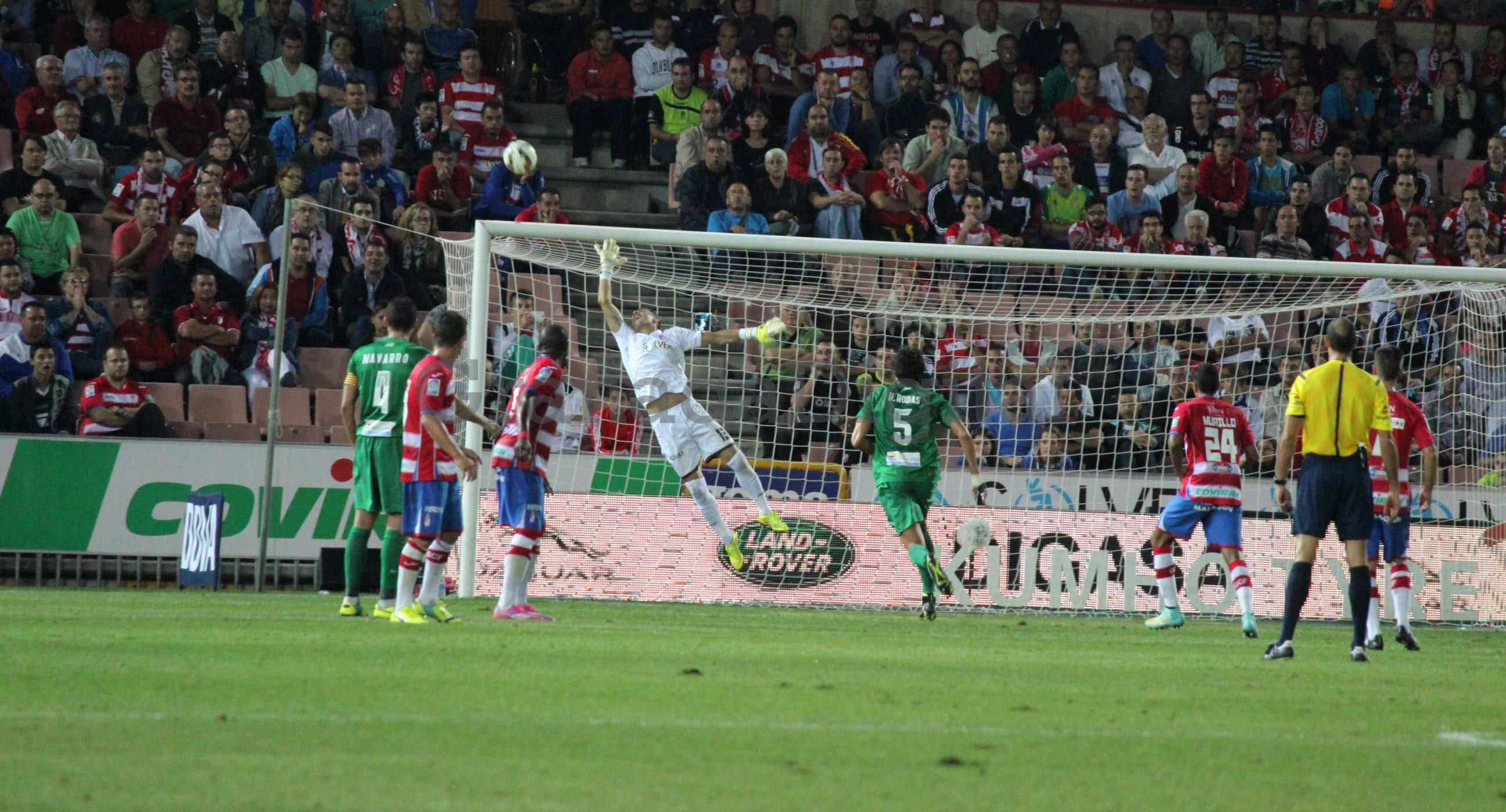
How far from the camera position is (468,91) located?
61.4 feet

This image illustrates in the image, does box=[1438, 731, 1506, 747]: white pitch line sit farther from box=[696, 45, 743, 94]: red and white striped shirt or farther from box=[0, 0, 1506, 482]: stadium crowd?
box=[696, 45, 743, 94]: red and white striped shirt

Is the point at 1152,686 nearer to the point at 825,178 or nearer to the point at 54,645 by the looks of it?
the point at 54,645

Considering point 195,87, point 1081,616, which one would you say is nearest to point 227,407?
point 195,87

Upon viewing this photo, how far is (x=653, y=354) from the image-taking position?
44.4 ft

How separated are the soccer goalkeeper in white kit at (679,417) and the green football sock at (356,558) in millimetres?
3713

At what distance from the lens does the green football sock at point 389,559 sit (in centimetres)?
979

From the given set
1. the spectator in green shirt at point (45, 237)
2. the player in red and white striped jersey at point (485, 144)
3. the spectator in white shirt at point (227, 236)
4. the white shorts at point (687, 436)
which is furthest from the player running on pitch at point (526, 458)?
the player in red and white striped jersey at point (485, 144)

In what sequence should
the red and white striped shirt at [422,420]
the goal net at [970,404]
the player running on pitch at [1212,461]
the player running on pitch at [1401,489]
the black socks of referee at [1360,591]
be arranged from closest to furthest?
the black socks of referee at [1360,591] < the red and white striped shirt at [422,420] < the player running on pitch at [1401,489] < the player running on pitch at [1212,461] < the goal net at [970,404]

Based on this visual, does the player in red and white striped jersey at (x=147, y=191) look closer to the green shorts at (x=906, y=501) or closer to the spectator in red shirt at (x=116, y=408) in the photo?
the spectator in red shirt at (x=116, y=408)

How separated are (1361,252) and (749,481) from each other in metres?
9.45

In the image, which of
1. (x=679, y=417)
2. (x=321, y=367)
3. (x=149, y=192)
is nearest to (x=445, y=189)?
(x=321, y=367)

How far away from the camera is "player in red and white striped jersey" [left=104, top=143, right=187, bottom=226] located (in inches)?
651

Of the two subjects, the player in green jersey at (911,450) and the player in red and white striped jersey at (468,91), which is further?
the player in red and white striped jersey at (468,91)

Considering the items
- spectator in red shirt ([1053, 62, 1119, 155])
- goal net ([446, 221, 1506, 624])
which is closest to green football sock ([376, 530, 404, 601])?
goal net ([446, 221, 1506, 624])
